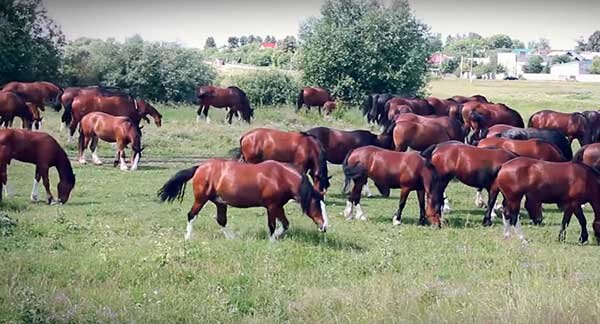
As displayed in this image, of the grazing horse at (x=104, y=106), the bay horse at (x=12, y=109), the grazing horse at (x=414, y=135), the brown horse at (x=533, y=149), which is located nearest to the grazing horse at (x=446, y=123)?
the grazing horse at (x=414, y=135)

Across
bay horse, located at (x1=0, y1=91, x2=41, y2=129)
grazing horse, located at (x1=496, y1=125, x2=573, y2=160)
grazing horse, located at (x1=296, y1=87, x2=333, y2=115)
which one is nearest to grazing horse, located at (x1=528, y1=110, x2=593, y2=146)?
grazing horse, located at (x1=496, y1=125, x2=573, y2=160)

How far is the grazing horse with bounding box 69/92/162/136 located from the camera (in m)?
26.2

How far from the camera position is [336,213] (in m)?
17.2

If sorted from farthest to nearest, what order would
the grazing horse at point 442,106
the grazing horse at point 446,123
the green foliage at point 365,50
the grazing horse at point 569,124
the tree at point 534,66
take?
the tree at point 534,66 < the green foliage at point 365,50 < the grazing horse at point 442,106 < the grazing horse at point 569,124 < the grazing horse at point 446,123

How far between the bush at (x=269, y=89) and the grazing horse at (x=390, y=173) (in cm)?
2914

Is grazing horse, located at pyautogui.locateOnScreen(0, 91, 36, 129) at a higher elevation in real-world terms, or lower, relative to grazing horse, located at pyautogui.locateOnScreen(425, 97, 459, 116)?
higher

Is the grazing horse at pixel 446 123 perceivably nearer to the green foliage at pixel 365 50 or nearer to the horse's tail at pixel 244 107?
the horse's tail at pixel 244 107

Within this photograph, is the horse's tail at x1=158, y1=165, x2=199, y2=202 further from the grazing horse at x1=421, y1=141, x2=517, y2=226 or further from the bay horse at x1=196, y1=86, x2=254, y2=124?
the bay horse at x1=196, y1=86, x2=254, y2=124

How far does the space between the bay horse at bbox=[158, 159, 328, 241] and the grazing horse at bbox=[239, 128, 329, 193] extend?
4441 millimetres

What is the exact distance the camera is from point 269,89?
45969mm

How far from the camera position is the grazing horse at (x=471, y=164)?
16672 millimetres

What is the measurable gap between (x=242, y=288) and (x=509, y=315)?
355 centimetres

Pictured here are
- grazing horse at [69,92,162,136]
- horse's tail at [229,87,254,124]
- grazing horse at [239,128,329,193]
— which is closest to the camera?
grazing horse at [239,128,329,193]

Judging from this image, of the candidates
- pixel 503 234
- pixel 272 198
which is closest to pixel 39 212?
pixel 272 198
